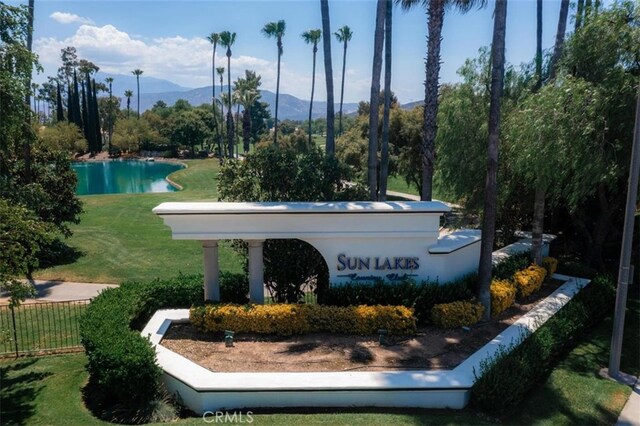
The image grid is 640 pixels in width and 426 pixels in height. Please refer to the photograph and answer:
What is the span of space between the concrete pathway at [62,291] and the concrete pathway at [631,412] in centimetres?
1561

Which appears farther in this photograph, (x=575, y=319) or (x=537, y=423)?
(x=575, y=319)

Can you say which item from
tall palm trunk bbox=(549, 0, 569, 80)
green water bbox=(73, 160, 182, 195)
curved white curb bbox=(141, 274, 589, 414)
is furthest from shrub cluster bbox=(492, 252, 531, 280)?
green water bbox=(73, 160, 182, 195)

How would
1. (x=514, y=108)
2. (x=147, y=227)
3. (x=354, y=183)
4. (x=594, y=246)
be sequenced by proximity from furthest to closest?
1. (x=147, y=227)
2. (x=594, y=246)
3. (x=514, y=108)
4. (x=354, y=183)

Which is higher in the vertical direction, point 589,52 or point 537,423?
point 589,52

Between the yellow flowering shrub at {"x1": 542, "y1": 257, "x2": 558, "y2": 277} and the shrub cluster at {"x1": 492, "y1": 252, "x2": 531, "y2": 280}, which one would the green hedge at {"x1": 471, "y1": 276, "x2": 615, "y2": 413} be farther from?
the yellow flowering shrub at {"x1": 542, "y1": 257, "x2": 558, "y2": 277}

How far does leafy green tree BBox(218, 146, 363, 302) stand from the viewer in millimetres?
14273

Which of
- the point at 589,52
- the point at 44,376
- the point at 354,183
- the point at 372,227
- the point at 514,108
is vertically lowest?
the point at 44,376

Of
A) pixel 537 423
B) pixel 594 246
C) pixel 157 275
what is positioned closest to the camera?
pixel 537 423

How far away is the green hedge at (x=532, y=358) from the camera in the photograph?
29.8 feet

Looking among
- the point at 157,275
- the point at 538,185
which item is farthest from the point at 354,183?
the point at 157,275

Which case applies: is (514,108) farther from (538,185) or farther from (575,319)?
(575,319)

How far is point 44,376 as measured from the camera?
11.1 m

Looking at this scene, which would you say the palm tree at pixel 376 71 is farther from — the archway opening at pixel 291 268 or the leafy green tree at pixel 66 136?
the leafy green tree at pixel 66 136

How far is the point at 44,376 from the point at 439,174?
16020 millimetres
